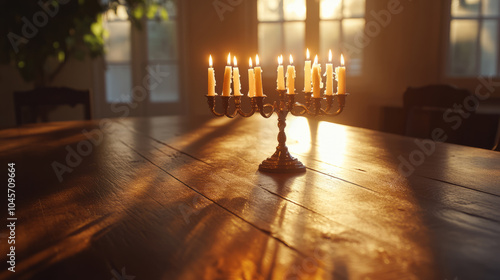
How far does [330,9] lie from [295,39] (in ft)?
1.18

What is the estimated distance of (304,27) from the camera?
162 inches

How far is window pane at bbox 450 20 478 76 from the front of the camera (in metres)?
3.87

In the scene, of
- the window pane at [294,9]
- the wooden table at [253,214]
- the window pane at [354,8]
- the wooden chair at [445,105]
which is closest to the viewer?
the wooden table at [253,214]

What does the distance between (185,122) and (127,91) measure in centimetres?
275

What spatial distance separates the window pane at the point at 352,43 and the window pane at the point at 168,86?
5.94ft

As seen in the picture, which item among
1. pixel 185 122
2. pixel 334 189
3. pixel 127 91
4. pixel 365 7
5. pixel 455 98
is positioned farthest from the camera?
pixel 127 91

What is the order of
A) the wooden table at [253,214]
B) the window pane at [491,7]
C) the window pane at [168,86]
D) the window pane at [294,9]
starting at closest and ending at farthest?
the wooden table at [253,214] < the window pane at [491,7] < the window pane at [294,9] < the window pane at [168,86]

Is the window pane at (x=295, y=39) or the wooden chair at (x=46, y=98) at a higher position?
the window pane at (x=295, y=39)

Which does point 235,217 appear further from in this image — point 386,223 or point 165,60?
point 165,60

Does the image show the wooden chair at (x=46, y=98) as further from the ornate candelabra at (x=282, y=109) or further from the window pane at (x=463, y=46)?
the window pane at (x=463, y=46)

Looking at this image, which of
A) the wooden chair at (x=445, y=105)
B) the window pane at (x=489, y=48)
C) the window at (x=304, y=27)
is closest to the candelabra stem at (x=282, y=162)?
the wooden chair at (x=445, y=105)

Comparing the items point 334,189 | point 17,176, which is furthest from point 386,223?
point 17,176

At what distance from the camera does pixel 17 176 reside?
1283mm

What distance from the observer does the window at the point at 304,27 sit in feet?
13.2
